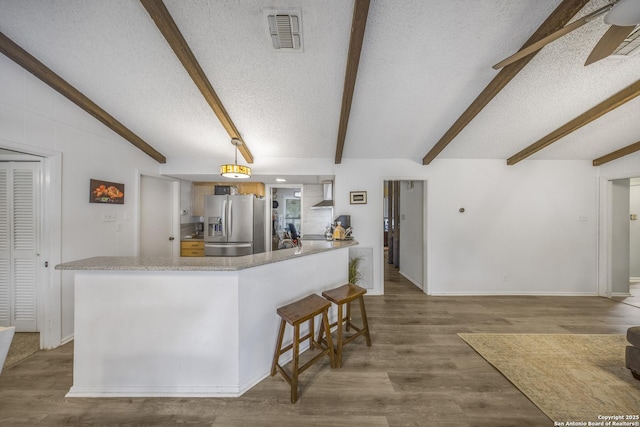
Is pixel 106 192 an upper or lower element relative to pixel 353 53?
lower

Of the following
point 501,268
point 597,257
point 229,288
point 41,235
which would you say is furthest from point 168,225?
point 597,257

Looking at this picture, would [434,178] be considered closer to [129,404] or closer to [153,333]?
[153,333]

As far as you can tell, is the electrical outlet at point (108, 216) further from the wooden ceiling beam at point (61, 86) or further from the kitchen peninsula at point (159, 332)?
the kitchen peninsula at point (159, 332)

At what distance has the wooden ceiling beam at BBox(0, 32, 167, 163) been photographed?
1892mm

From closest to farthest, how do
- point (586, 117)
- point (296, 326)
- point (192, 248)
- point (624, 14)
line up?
point (624, 14) < point (296, 326) < point (586, 117) < point (192, 248)

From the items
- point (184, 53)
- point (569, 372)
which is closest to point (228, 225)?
point (184, 53)

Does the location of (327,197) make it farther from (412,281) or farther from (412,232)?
(412,281)

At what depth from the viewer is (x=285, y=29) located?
1773 mm

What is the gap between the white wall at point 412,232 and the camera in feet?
13.9

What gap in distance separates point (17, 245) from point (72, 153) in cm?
119

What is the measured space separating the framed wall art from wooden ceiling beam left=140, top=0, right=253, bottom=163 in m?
1.69

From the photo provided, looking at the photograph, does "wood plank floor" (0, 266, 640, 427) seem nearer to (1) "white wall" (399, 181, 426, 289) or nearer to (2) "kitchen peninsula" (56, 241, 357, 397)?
(2) "kitchen peninsula" (56, 241, 357, 397)

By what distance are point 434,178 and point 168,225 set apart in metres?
4.93

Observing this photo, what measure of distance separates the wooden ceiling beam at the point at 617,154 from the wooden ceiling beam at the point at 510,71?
2669mm
